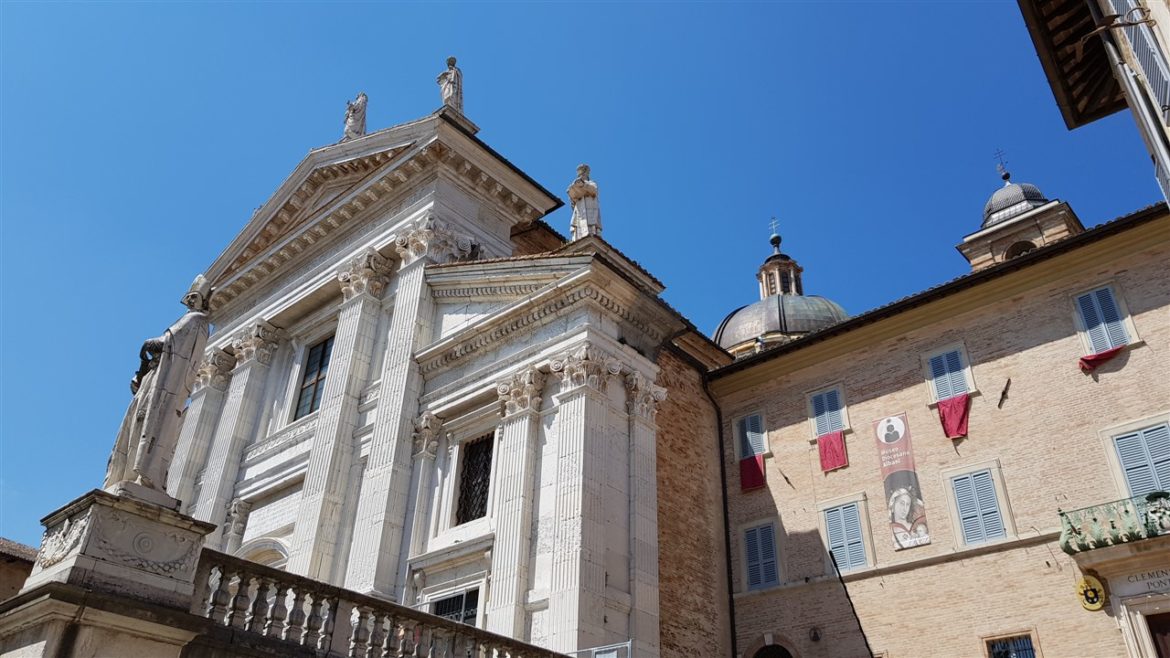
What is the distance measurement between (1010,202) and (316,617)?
40221mm

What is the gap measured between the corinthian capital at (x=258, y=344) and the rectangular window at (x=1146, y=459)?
62.0ft

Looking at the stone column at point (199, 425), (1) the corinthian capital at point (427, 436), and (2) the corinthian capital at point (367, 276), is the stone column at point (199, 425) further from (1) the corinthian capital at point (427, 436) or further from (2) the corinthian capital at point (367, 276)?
(1) the corinthian capital at point (427, 436)

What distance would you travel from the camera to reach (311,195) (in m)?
23.3

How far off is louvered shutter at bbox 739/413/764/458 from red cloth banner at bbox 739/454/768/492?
15 cm

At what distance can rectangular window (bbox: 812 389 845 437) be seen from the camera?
666 inches

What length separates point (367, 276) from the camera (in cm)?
1983

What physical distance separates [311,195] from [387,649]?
16798mm

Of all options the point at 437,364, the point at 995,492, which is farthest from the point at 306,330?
the point at 995,492

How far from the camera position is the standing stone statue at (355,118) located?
78.9 feet

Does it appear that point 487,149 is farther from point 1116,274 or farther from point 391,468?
point 1116,274

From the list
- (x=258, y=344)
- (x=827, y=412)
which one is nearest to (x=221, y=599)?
(x=827, y=412)

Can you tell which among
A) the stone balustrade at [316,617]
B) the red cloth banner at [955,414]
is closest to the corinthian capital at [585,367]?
the stone balustrade at [316,617]

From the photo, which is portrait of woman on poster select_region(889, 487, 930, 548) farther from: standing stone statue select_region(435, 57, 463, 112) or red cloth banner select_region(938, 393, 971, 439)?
standing stone statue select_region(435, 57, 463, 112)

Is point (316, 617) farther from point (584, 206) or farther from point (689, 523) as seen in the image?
point (584, 206)
